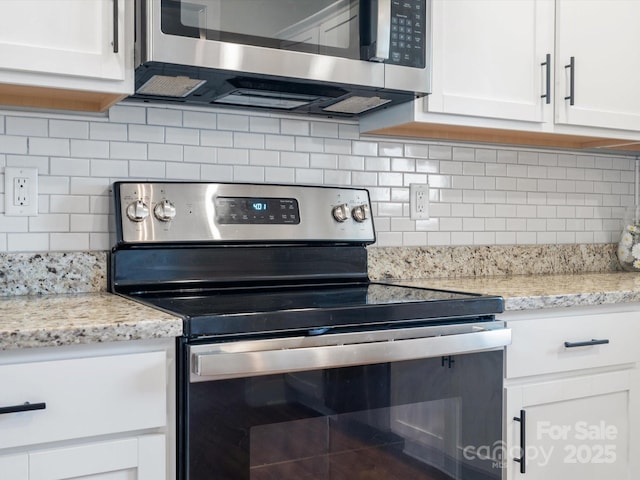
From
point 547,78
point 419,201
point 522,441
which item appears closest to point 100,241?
point 419,201

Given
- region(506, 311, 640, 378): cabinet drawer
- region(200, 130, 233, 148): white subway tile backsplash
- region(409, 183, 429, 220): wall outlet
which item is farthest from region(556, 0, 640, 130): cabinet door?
region(200, 130, 233, 148): white subway tile backsplash

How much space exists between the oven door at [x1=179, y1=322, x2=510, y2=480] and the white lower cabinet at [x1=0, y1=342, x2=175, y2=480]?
0.05m

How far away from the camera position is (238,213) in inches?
68.9

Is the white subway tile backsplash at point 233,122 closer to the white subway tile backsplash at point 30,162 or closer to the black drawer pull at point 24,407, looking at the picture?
the white subway tile backsplash at point 30,162

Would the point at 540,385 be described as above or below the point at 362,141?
below

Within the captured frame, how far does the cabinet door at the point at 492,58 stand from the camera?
1830 mm

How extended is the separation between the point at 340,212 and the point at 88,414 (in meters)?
0.98

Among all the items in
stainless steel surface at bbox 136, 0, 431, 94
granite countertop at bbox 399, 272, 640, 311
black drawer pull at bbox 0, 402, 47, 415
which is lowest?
black drawer pull at bbox 0, 402, 47, 415

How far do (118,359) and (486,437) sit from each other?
0.86 m

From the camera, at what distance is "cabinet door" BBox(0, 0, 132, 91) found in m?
1.33

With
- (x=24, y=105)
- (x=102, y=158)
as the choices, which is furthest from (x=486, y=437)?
(x=24, y=105)

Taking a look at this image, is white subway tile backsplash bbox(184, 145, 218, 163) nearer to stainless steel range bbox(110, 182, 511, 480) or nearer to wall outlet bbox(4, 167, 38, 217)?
stainless steel range bbox(110, 182, 511, 480)

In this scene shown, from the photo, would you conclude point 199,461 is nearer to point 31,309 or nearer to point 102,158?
point 31,309

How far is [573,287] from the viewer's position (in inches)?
72.1
